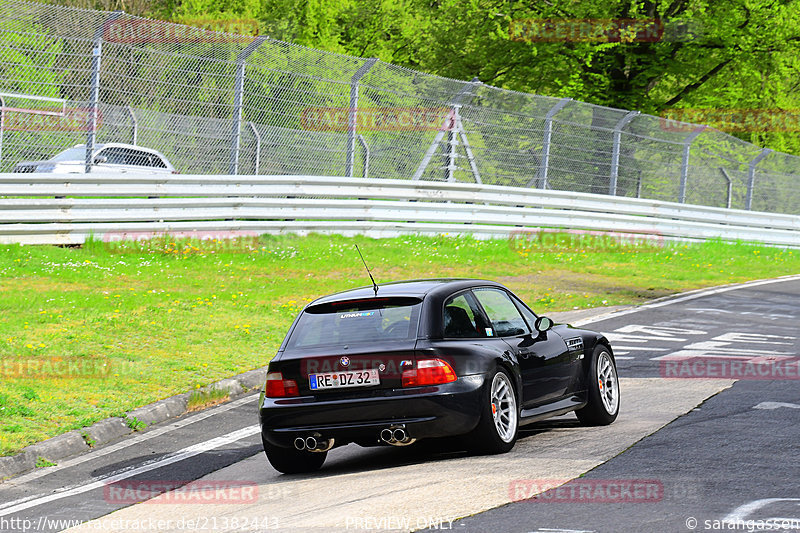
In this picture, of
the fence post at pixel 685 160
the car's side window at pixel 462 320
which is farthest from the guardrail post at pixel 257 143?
the fence post at pixel 685 160

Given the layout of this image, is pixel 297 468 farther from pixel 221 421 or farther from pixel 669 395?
pixel 669 395

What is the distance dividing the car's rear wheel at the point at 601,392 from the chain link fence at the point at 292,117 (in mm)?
9309

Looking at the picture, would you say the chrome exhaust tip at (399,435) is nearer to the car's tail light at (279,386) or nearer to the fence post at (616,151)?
the car's tail light at (279,386)

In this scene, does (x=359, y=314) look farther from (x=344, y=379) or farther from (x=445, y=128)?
(x=445, y=128)

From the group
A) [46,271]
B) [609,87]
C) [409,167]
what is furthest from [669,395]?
[609,87]

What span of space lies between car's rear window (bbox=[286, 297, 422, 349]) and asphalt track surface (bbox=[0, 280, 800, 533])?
2.93 ft

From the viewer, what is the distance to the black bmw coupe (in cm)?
698

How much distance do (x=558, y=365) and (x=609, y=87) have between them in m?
29.1

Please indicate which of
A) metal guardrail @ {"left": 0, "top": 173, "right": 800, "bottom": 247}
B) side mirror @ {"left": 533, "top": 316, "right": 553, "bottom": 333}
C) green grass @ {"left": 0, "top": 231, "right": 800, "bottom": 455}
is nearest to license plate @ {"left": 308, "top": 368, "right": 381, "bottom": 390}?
side mirror @ {"left": 533, "top": 316, "right": 553, "bottom": 333}

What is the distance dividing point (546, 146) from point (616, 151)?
228 cm

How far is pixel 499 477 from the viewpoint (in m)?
6.51

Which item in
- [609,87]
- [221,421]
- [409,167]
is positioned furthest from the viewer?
[609,87]

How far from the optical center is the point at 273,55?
58.4 ft

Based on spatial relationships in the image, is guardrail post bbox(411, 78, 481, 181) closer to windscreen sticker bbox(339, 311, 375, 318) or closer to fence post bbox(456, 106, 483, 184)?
fence post bbox(456, 106, 483, 184)
